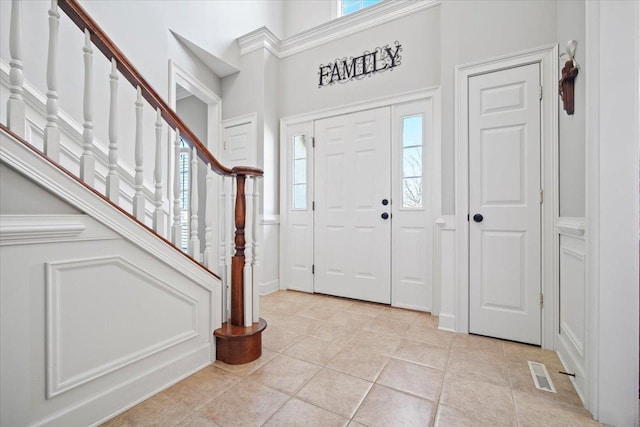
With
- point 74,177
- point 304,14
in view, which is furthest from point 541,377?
point 304,14

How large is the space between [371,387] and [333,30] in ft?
11.4

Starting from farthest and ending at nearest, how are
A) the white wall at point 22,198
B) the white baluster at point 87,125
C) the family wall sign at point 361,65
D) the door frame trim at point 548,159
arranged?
the family wall sign at point 361,65 → the door frame trim at point 548,159 → the white baluster at point 87,125 → the white wall at point 22,198

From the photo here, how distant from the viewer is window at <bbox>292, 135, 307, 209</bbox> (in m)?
3.53

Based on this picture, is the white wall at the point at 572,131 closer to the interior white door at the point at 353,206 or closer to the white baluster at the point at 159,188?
the interior white door at the point at 353,206

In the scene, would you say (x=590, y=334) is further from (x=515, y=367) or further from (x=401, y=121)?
(x=401, y=121)

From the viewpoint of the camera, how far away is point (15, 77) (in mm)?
1104

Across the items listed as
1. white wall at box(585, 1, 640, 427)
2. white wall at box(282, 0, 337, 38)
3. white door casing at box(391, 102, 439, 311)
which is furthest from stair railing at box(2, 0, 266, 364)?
white wall at box(282, 0, 337, 38)

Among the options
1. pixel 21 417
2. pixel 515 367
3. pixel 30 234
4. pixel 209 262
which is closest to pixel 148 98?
pixel 30 234

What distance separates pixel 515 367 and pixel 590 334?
1.87 feet

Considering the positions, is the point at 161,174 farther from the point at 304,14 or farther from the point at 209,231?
the point at 304,14

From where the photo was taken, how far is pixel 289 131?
3.62 m

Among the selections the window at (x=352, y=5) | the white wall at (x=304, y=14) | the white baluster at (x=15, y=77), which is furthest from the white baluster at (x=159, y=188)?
the window at (x=352, y=5)

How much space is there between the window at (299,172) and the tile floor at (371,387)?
1618 mm

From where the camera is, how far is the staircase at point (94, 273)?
1.07 meters
